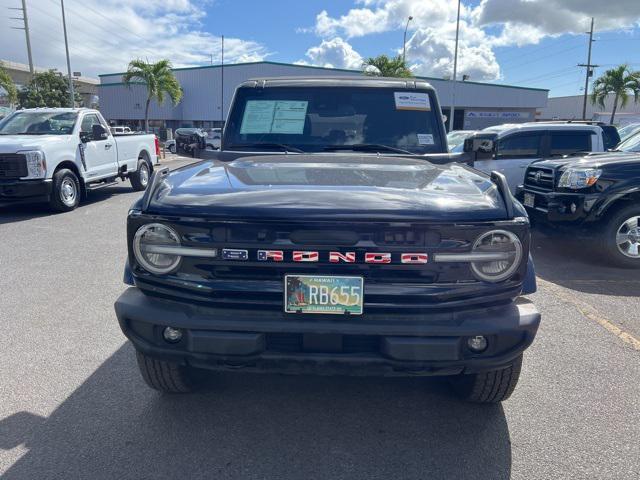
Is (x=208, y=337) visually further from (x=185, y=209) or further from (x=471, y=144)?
(x=471, y=144)

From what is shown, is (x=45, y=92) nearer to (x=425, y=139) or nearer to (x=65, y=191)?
(x=65, y=191)

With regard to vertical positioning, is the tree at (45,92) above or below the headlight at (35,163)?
above

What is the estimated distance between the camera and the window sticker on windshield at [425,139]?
3.84 m

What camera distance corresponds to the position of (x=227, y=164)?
3215 millimetres

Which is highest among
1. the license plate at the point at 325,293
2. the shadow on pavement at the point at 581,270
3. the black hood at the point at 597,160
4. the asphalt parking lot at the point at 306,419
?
the black hood at the point at 597,160

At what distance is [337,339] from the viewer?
2242 mm

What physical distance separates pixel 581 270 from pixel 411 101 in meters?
3.59

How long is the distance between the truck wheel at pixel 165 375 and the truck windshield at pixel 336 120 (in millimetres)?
1758

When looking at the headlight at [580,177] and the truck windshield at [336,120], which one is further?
the headlight at [580,177]


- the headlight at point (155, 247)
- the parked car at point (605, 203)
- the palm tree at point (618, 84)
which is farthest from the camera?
the palm tree at point (618, 84)

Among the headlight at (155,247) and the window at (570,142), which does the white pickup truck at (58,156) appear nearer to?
the headlight at (155,247)

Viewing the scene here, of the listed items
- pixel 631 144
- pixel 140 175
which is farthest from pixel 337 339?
pixel 140 175

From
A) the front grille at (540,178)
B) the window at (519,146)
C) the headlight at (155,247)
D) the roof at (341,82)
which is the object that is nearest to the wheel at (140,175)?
the window at (519,146)

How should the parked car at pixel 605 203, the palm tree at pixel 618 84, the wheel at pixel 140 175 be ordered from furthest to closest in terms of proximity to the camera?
the palm tree at pixel 618 84, the wheel at pixel 140 175, the parked car at pixel 605 203
